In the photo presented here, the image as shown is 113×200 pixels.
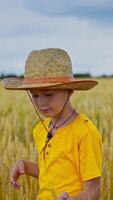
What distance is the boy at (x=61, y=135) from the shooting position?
214cm

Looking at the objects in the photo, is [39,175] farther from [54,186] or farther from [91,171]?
[91,171]

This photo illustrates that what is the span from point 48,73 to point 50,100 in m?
0.12

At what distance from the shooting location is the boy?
2137 mm

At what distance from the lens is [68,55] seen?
2.36m

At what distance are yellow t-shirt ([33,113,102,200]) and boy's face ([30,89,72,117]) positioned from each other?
0.22ft

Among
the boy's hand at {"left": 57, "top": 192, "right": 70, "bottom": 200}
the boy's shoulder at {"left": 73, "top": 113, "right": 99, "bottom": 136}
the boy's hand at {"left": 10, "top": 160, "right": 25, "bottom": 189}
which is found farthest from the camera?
the boy's hand at {"left": 10, "top": 160, "right": 25, "bottom": 189}

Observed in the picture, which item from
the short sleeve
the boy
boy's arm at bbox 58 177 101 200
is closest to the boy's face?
the boy

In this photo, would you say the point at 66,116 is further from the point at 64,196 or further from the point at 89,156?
the point at 64,196

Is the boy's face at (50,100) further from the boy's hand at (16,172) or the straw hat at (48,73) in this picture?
the boy's hand at (16,172)

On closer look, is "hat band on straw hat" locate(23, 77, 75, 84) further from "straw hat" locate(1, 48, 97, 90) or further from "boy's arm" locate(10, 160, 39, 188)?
"boy's arm" locate(10, 160, 39, 188)

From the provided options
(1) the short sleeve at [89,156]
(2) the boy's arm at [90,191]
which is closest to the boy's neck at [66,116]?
(1) the short sleeve at [89,156]

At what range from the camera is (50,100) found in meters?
2.19

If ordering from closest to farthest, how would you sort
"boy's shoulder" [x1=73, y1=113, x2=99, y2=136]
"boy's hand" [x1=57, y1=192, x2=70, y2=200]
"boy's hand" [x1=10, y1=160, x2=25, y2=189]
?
"boy's hand" [x1=57, y1=192, x2=70, y2=200] < "boy's shoulder" [x1=73, y1=113, x2=99, y2=136] < "boy's hand" [x1=10, y1=160, x2=25, y2=189]

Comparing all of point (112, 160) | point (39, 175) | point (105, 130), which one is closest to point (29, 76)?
point (39, 175)
